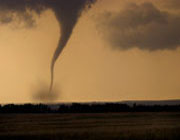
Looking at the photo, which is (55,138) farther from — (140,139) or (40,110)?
(40,110)

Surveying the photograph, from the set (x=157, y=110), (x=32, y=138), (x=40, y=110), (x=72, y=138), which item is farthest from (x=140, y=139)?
(x=40, y=110)

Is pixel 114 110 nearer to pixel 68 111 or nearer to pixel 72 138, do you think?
pixel 68 111

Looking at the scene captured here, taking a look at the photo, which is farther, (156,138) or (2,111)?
(2,111)

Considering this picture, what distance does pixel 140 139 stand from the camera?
39.2 m

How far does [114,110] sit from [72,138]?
121 m

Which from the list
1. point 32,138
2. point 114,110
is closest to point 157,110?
point 114,110

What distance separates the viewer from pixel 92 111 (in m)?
162

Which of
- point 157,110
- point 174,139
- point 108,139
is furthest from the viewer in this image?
point 157,110

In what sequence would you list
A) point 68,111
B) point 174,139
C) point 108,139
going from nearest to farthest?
point 174,139, point 108,139, point 68,111

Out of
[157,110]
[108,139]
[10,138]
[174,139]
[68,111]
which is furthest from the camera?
[68,111]

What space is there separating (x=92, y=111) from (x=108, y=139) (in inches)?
4784

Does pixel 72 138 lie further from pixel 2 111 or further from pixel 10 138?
pixel 2 111

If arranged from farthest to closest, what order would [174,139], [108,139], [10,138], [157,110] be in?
[157,110]
[10,138]
[108,139]
[174,139]

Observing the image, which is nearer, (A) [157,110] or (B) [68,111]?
(A) [157,110]
